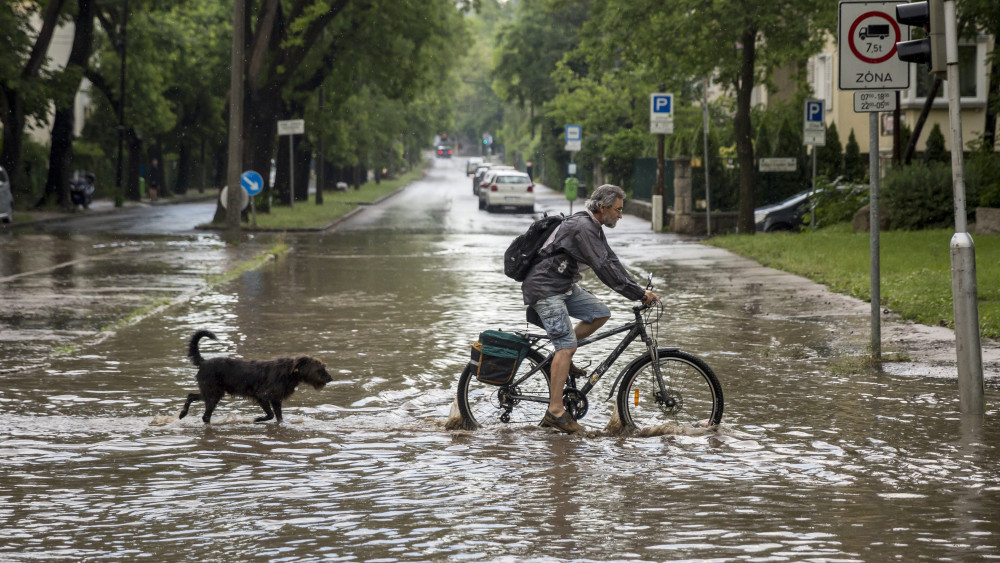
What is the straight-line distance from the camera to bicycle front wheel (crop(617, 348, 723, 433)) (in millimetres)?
A: 8242

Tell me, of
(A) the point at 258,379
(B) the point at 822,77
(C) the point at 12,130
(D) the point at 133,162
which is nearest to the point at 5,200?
(C) the point at 12,130

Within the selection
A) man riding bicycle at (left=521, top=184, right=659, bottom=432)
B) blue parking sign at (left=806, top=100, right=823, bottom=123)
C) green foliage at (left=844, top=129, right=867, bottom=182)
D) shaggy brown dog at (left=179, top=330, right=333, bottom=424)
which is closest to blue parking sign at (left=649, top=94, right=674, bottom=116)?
blue parking sign at (left=806, top=100, right=823, bottom=123)

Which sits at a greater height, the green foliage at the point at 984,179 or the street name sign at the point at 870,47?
the street name sign at the point at 870,47

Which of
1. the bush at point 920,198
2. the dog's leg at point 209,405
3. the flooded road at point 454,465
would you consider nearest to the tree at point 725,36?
the bush at point 920,198

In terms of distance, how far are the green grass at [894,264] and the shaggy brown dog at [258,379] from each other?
6.69 m

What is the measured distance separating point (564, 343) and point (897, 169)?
2103 cm

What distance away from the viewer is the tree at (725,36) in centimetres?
2716

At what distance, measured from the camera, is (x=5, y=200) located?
35.3 meters

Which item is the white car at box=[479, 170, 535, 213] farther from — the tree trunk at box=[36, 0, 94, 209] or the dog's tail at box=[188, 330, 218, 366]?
the dog's tail at box=[188, 330, 218, 366]

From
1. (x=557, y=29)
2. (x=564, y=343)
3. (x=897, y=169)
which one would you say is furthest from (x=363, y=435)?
(x=557, y=29)

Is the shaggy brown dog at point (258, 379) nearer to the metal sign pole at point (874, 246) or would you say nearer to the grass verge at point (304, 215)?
the metal sign pole at point (874, 246)

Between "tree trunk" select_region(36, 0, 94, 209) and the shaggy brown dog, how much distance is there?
Answer: 36121mm

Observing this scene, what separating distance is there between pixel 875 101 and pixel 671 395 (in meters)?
3.78

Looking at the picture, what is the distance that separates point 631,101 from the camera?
192ft
